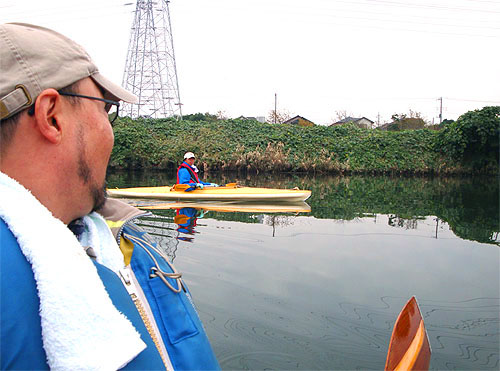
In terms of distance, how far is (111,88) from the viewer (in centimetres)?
112

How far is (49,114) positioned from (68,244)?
1.07 ft

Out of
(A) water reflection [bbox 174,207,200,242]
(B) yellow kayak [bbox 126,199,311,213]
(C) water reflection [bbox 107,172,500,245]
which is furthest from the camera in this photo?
(B) yellow kayak [bbox 126,199,311,213]

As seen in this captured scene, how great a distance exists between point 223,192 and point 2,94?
9.06 meters

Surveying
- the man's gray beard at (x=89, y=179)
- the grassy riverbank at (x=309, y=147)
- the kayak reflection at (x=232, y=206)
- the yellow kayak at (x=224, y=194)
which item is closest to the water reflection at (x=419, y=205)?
the kayak reflection at (x=232, y=206)

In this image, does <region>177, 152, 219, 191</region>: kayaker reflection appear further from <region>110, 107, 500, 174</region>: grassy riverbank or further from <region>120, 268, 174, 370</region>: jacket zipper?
<region>110, 107, 500, 174</region>: grassy riverbank

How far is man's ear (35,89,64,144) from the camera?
0.91 meters

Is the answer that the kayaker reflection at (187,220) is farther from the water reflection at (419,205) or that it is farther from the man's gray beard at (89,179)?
the man's gray beard at (89,179)

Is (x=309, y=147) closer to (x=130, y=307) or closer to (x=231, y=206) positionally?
(x=231, y=206)

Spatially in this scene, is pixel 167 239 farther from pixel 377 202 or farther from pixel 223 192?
pixel 377 202

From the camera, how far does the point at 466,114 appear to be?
65.7ft

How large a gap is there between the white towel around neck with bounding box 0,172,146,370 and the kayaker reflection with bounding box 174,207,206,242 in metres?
5.64

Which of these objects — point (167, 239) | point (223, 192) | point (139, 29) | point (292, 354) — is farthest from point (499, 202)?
point (139, 29)

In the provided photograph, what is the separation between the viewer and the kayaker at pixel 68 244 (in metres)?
0.70

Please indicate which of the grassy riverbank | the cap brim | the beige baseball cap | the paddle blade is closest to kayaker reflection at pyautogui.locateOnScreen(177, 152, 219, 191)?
the paddle blade
